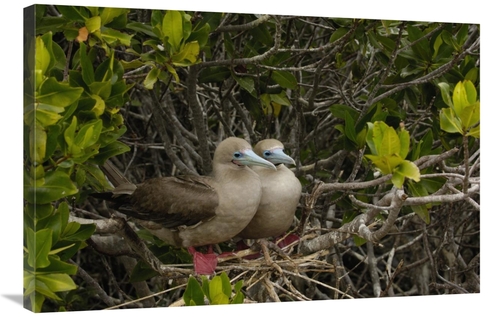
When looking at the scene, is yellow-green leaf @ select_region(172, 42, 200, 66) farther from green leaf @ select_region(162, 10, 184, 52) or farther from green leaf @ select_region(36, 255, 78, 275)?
green leaf @ select_region(36, 255, 78, 275)

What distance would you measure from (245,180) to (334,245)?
0.98 metres

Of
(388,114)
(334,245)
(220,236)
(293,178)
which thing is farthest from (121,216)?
(388,114)

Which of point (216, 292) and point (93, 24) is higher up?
point (93, 24)

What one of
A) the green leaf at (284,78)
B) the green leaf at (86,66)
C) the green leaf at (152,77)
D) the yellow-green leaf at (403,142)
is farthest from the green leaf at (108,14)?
the yellow-green leaf at (403,142)

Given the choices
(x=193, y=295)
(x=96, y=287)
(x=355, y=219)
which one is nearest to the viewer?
(x=193, y=295)

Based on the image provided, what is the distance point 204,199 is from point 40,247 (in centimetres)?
100

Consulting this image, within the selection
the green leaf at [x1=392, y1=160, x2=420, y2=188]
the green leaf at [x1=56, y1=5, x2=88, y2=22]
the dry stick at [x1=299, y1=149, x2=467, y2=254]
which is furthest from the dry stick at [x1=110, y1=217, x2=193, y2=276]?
the green leaf at [x1=392, y1=160, x2=420, y2=188]

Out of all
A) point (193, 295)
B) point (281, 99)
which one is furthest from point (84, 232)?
point (281, 99)

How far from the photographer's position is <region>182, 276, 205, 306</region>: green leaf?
4.77m

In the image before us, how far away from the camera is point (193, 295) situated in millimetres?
4785

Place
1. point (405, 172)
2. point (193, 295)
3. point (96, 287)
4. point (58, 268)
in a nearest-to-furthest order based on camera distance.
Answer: point (58, 268) < point (405, 172) < point (193, 295) < point (96, 287)

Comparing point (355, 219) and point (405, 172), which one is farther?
point (355, 219)

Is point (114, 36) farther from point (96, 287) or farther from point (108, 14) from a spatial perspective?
point (96, 287)

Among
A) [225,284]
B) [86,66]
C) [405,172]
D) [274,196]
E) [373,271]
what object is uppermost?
[86,66]
